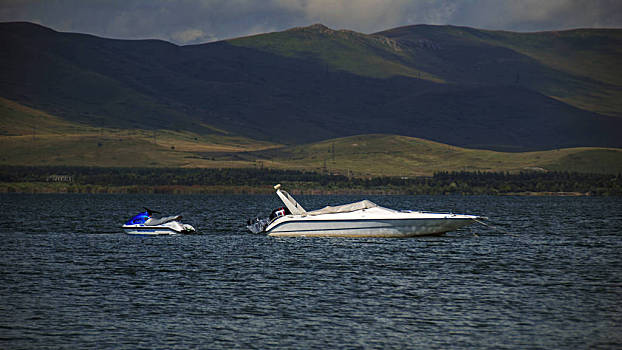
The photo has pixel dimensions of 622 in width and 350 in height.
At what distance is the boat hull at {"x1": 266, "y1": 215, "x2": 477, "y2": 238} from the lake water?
93 centimetres

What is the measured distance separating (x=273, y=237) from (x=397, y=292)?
30.4 m

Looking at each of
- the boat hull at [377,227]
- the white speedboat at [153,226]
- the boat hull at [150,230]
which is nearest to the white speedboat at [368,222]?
the boat hull at [377,227]

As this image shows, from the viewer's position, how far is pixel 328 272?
48.0m

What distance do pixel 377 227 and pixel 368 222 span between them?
97 cm

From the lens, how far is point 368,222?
63781 mm

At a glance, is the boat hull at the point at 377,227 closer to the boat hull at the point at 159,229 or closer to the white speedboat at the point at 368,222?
the white speedboat at the point at 368,222

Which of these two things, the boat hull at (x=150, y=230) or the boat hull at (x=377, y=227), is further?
the boat hull at (x=150, y=230)

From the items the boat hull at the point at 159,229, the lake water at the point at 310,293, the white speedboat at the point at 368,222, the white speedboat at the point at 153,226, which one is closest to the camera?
the lake water at the point at 310,293

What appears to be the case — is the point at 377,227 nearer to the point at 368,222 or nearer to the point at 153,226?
the point at 368,222

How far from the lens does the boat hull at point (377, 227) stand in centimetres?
6400

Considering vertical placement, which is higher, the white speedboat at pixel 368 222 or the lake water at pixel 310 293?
the white speedboat at pixel 368 222

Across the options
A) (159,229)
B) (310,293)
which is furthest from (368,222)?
(310,293)

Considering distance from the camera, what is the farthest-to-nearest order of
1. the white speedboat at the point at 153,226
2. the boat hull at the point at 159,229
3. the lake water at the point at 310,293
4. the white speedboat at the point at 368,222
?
the boat hull at the point at 159,229, the white speedboat at the point at 153,226, the white speedboat at the point at 368,222, the lake water at the point at 310,293

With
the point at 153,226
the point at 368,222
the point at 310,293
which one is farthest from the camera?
the point at 153,226
